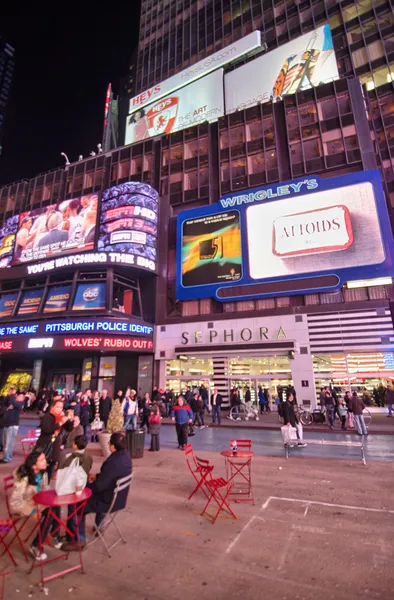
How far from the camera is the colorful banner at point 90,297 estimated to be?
27766mm

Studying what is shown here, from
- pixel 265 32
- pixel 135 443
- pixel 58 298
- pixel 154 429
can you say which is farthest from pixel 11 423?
pixel 265 32

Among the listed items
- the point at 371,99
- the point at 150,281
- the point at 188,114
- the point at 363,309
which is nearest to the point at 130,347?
the point at 150,281

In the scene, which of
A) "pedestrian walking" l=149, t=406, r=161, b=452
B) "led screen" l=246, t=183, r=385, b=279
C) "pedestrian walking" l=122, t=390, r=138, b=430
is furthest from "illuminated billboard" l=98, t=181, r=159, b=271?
"pedestrian walking" l=149, t=406, r=161, b=452

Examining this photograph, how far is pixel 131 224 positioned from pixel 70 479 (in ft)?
89.5

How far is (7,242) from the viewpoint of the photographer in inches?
1404

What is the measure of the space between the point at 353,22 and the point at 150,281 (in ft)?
132

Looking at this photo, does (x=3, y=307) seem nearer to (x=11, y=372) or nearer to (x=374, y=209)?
(x=11, y=372)

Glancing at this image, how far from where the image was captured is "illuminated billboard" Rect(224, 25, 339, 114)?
118 feet

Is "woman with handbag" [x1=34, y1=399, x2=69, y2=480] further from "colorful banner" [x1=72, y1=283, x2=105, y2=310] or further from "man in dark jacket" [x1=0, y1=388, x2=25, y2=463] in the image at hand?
"colorful banner" [x1=72, y1=283, x2=105, y2=310]

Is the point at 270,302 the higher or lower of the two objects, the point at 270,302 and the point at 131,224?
the lower

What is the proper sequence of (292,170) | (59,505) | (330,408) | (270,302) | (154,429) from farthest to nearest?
(292,170), (270,302), (330,408), (154,429), (59,505)

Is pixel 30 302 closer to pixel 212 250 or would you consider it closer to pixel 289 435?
pixel 212 250

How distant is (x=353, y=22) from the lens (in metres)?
38.4

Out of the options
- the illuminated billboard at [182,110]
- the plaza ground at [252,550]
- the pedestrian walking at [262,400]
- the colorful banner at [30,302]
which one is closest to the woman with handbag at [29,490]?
the plaza ground at [252,550]
